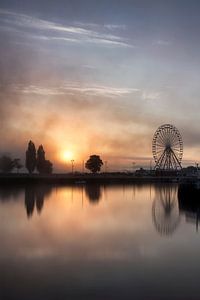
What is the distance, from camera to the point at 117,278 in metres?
18.6

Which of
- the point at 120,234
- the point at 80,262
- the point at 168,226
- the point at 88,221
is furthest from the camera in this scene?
the point at 88,221

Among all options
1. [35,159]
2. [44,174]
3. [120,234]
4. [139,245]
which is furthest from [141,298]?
[44,174]

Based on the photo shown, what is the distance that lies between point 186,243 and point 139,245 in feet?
10.8

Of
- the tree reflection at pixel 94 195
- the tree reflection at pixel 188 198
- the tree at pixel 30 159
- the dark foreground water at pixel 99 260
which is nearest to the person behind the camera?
the dark foreground water at pixel 99 260

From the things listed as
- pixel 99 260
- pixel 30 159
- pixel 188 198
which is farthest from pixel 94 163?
pixel 99 260

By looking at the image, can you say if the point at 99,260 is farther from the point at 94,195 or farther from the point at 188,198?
the point at 94,195

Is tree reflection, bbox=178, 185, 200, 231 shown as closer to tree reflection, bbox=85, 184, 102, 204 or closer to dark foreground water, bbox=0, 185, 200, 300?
tree reflection, bbox=85, 184, 102, 204

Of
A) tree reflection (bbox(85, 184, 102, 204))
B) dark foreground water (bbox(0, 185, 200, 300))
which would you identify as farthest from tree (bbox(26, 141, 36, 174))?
dark foreground water (bbox(0, 185, 200, 300))

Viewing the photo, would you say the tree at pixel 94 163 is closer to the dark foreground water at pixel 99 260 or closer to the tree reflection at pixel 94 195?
the tree reflection at pixel 94 195

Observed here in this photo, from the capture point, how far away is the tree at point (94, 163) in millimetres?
185250

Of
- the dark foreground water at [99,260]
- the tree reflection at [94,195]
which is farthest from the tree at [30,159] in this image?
the dark foreground water at [99,260]

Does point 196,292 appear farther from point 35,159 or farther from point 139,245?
point 35,159

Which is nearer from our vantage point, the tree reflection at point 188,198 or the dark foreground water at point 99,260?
the dark foreground water at point 99,260

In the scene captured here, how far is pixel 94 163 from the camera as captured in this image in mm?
185250
